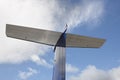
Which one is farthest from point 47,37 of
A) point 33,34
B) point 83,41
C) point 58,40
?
point 83,41

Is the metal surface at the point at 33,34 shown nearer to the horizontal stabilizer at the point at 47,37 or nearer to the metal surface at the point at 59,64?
the horizontal stabilizer at the point at 47,37

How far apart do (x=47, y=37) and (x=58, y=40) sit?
0.72 m

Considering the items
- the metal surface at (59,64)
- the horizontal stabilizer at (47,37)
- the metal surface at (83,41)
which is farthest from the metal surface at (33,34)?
the metal surface at (83,41)

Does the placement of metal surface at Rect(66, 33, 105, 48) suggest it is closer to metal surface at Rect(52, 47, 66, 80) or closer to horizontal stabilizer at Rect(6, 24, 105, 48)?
horizontal stabilizer at Rect(6, 24, 105, 48)

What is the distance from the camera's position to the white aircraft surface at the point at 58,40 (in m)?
16.2

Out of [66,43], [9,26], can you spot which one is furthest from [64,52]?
[9,26]

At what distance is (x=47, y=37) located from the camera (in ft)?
55.9

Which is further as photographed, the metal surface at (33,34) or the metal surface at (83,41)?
the metal surface at (83,41)

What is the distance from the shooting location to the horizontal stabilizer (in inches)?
619

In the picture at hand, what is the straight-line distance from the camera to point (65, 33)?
17.4m

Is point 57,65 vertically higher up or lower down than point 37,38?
lower down

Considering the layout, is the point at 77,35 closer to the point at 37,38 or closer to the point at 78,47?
the point at 78,47

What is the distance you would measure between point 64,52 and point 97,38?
2088 millimetres

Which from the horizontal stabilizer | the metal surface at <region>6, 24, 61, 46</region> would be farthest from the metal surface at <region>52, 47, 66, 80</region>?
the metal surface at <region>6, 24, 61, 46</region>
